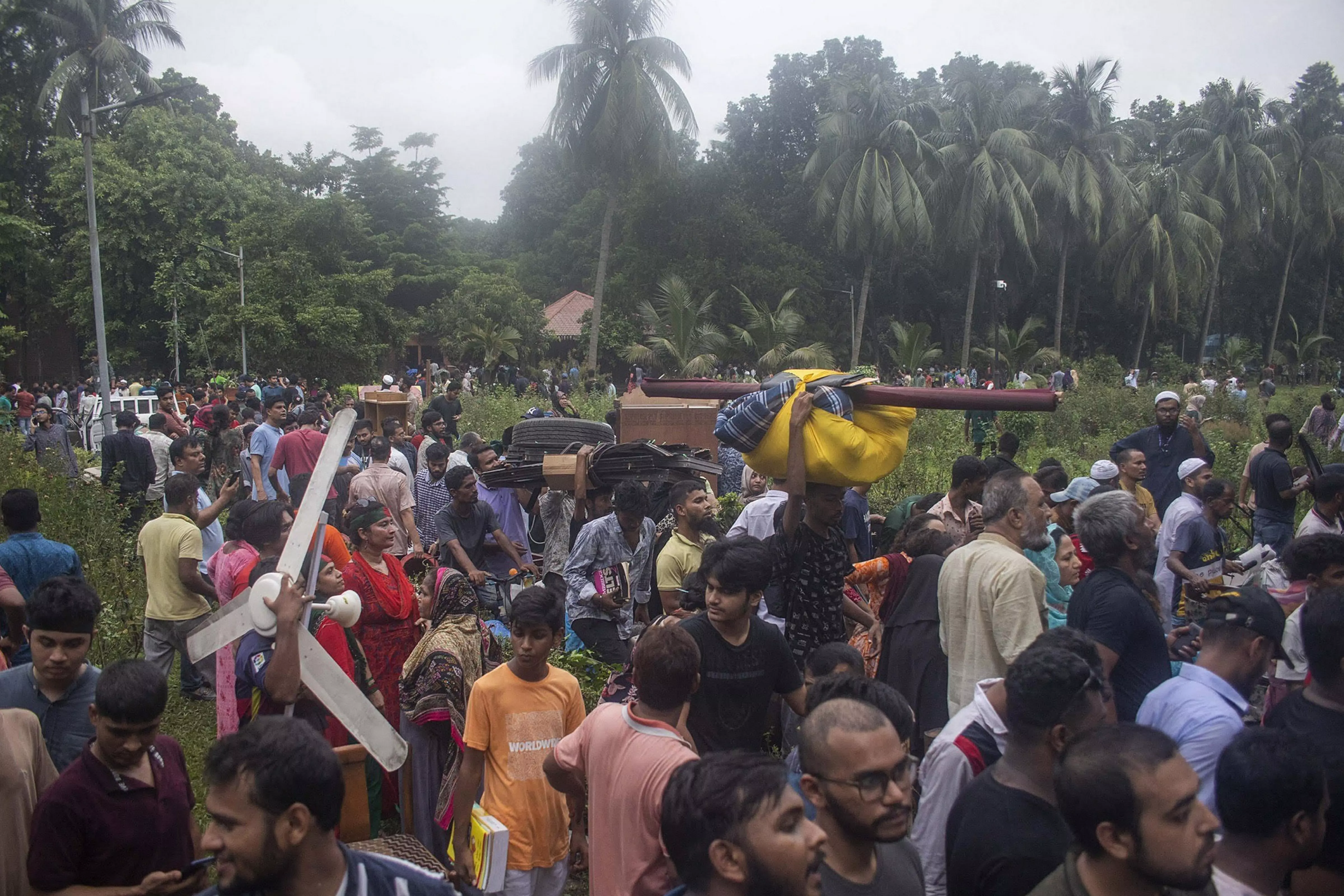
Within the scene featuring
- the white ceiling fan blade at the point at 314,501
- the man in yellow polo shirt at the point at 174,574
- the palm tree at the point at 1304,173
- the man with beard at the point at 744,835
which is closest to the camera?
the man with beard at the point at 744,835

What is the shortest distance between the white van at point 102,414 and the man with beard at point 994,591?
1546 cm

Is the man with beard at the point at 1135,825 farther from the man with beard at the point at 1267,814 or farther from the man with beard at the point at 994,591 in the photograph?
the man with beard at the point at 994,591

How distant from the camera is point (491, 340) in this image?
33.0 m

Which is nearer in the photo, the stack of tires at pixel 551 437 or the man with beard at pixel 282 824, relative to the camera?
Answer: the man with beard at pixel 282 824

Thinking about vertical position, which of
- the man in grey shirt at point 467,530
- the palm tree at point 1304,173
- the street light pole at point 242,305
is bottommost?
the man in grey shirt at point 467,530

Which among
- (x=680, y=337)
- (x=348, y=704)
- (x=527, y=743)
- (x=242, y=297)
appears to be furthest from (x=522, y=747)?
(x=242, y=297)

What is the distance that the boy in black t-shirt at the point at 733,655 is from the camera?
3.59 meters

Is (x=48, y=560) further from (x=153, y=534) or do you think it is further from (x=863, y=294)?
(x=863, y=294)

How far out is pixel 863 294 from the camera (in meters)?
36.8

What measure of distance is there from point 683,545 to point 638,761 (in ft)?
7.86

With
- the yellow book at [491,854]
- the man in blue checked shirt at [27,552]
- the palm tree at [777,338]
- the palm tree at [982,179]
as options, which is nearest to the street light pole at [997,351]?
the palm tree at [777,338]

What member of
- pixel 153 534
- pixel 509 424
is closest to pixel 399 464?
pixel 153 534

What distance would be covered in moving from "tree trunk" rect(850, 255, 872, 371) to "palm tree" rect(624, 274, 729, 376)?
212 inches

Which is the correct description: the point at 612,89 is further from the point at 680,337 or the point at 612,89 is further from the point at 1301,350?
the point at 1301,350
